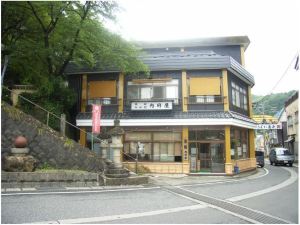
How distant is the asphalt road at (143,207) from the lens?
805 centimetres

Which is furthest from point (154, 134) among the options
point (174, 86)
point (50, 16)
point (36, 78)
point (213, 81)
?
point (50, 16)

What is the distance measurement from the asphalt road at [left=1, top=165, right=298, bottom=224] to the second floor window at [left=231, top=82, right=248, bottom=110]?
12.3 m

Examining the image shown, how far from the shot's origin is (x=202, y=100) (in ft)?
75.5

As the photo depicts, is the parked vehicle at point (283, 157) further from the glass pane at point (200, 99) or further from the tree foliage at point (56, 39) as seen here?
the tree foliage at point (56, 39)

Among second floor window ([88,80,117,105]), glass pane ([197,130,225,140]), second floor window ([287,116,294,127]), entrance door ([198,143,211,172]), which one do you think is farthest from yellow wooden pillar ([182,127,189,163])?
second floor window ([287,116,294,127])

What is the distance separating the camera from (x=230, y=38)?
91.0 ft

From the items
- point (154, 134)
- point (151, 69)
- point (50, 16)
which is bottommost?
point (154, 134)

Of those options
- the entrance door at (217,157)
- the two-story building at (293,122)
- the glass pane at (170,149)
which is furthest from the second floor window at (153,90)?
the two-story building at (293,122)

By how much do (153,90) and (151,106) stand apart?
136 centimetres

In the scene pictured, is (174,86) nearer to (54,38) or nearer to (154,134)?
(154,134)

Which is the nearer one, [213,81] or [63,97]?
[63,97]

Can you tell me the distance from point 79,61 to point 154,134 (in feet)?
23.5

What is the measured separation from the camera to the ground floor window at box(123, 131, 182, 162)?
2289 cm

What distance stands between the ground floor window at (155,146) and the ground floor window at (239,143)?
4.13m
